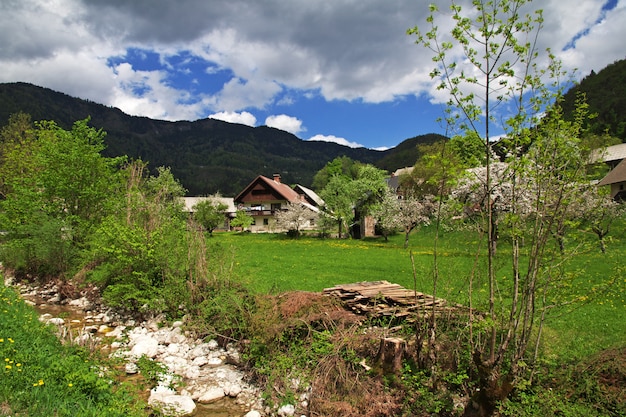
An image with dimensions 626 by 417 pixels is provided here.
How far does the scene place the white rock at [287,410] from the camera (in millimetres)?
6324

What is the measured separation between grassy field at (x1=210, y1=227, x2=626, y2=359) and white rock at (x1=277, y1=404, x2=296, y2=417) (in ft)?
11.1

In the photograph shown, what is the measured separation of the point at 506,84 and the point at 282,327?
20.1ft

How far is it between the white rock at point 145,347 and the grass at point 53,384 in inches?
55.3

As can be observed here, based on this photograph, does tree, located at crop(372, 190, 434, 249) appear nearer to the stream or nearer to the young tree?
the young tree

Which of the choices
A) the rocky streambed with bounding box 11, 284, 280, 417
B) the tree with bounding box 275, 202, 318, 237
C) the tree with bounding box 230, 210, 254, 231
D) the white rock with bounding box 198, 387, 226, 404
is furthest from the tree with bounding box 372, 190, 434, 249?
the white rock with bounding box 198, 387, 226, 404

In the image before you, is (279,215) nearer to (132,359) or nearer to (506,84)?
(132,359)

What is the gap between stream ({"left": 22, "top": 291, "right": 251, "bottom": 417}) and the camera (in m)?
6.55

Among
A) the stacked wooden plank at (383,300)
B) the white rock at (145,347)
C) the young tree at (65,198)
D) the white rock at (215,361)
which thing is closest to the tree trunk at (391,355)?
the stacked wooden plank at (383,300)

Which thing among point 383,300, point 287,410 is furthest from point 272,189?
point 287,410

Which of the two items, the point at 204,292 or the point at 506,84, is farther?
the point at 204,292

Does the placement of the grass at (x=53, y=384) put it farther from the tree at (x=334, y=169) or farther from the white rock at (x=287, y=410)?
the tree at (x=334, y=169)

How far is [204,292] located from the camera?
35.5ft

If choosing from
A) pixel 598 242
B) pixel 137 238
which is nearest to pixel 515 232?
pixel 598 242

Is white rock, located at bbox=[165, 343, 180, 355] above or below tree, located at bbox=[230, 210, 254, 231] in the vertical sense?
below
